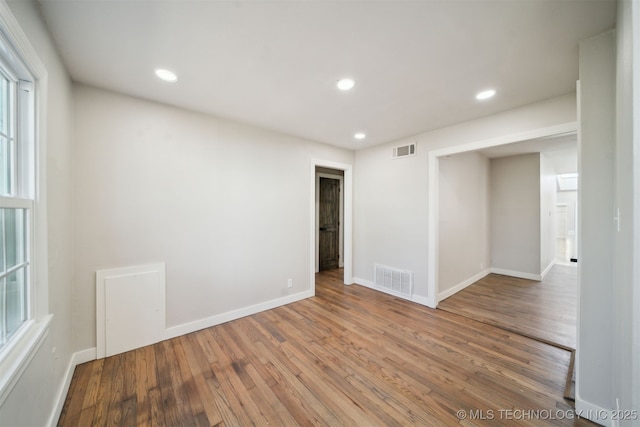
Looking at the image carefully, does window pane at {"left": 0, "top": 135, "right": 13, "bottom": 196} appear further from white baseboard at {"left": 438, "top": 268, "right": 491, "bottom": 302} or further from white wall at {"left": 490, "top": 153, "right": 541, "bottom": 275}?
white wall at {"left": 490, "top": 153, "right": 541, "bottom": 275}

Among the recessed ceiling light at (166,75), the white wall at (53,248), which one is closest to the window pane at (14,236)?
the white wall at (53,248)

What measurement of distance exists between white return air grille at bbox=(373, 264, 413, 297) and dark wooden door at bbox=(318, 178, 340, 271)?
1767 millimetres

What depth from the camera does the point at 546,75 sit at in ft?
6.48

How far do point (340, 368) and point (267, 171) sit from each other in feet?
8.26

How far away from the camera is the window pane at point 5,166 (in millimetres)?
1196

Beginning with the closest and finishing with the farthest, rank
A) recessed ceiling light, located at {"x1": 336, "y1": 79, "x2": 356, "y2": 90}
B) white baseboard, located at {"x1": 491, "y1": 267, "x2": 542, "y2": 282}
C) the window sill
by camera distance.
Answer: the window sill, recessed ceiling light, located at {"x1": 336, "y1": 79, "x2": 356, "y2": 90}, white baseboard, located at {"x1": 491, "y1": 267, "x2": 542, "y2": 282}

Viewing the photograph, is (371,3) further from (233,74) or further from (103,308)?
(103,308)

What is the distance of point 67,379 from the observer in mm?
1805

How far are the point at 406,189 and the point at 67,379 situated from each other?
13.7 feet

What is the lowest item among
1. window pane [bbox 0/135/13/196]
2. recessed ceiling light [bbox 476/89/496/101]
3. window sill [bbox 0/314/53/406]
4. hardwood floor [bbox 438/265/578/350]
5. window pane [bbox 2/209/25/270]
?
hardwood floor [bbox 438/265/578/350]

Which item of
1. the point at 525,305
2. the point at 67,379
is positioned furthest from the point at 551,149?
the point at 67,379

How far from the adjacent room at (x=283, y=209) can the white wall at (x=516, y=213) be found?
1130 mm

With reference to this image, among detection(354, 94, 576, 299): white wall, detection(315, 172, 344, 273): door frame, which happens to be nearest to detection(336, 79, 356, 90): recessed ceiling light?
detection(354, 94, 576, 299): white wall

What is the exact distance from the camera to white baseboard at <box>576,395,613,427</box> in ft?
4.99
